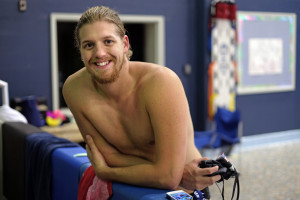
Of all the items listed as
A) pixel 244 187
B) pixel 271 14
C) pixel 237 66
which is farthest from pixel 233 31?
pixel 244 187

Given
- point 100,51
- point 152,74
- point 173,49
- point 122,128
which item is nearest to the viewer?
point 100,51

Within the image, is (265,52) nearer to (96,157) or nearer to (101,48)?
(96,157)

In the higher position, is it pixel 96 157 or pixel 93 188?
pixel 96 157

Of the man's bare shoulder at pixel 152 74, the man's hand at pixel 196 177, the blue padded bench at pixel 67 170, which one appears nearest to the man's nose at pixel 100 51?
the man's bare shoulder at pixel 152 74

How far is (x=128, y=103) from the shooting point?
173 centimetres

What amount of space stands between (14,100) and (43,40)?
85 centimetres

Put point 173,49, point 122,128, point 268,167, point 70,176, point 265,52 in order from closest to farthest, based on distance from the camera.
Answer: point 122,128, point 70,176, point 268,167, point 173,49, point 265,52

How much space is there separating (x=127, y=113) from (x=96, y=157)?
243 millimetres

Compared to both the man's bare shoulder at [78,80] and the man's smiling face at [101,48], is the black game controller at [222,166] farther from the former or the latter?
the man's bare shoulder at [78,80]

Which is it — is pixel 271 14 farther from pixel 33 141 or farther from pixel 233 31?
pixel 33 141

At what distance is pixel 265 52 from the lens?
6848 mm

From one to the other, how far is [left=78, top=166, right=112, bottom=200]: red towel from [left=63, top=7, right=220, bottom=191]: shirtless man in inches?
2.0

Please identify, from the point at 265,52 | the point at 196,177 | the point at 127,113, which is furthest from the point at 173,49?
the point at 196,177


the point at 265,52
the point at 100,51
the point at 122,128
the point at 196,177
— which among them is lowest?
the point at 196,177
